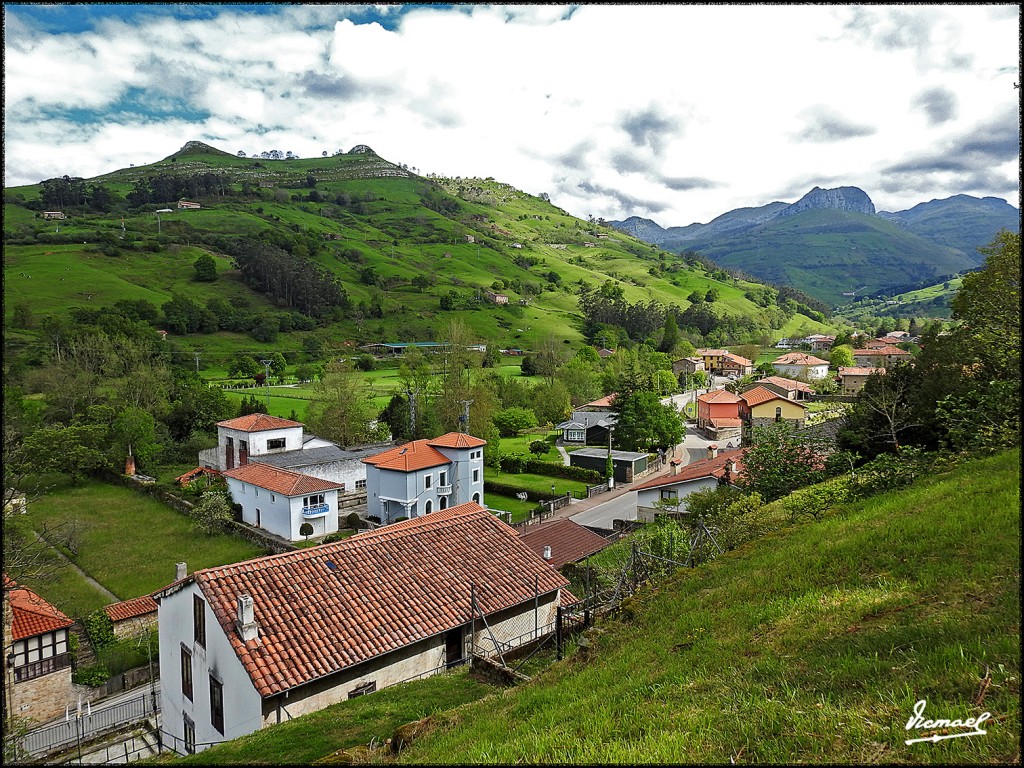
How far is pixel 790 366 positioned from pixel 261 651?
98.7 meters

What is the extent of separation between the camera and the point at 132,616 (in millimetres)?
21844

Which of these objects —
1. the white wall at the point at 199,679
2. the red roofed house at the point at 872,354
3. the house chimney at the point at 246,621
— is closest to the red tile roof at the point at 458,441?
the white wall at the point at 199,679

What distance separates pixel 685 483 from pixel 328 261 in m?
110

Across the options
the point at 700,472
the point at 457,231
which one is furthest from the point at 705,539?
the point at 457,231

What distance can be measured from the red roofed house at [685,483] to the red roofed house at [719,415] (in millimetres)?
28516

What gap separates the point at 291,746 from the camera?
8.70 m

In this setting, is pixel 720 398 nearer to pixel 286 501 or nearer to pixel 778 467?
pixel 778 467

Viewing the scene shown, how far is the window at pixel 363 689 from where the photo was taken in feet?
38.5

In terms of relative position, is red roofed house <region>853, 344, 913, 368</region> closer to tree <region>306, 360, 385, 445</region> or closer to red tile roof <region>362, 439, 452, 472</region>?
tree <region>306, 360, 385, 445</region>

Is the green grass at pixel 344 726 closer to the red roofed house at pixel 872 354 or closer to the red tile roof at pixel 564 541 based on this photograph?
the red tile roof at pixel 564 541

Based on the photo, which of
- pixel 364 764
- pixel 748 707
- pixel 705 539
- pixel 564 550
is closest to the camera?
pixel 748 707

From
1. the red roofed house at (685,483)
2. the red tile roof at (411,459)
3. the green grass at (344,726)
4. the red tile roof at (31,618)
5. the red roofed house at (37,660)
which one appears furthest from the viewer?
the red tile roof at (411,459)

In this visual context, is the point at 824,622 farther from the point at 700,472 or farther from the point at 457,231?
the point at 457,231

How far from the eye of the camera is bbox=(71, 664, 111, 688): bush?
19.0 meters
